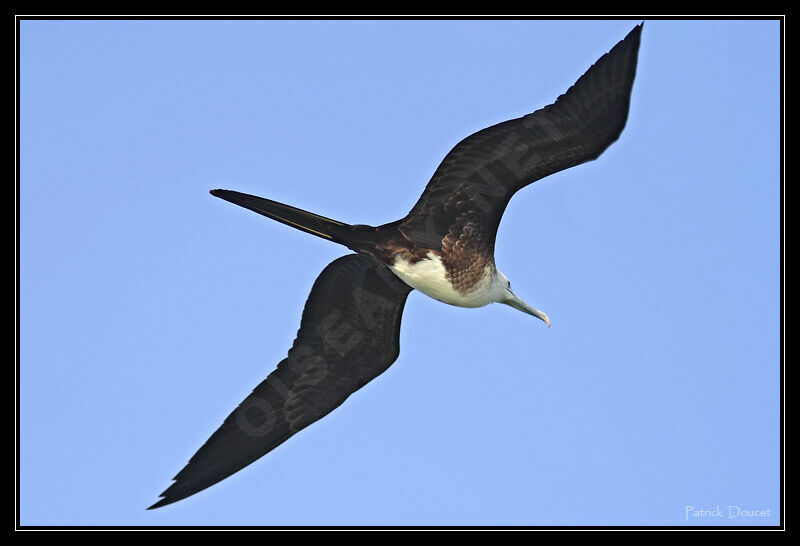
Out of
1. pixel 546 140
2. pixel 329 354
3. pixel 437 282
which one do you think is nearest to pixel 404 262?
pixel 437 282

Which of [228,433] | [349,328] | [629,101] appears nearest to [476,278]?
[349,328]

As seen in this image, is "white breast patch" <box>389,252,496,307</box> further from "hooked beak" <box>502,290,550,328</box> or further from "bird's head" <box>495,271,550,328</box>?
"hooked beak" <box>502,290,550,328</box>

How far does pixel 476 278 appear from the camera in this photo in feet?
24.7

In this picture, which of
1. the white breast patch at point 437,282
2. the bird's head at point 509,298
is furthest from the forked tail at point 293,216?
the bird's head at point 509,298

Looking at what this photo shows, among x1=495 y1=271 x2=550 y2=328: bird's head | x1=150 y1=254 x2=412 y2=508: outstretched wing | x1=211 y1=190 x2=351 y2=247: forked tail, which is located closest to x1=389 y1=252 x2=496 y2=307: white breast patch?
x1=495 y1=271 x2=550 y2=328: bird's head

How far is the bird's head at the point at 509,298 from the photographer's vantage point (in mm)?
7933

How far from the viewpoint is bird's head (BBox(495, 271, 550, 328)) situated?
26.0 feet

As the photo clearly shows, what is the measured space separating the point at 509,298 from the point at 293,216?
2.18 metres

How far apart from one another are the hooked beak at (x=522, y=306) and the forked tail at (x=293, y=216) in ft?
5.72

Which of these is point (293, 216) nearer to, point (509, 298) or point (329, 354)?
point (329, 354)

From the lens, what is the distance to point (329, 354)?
7977 mm

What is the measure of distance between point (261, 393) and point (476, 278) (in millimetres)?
1921

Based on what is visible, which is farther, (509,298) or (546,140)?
(509,298)

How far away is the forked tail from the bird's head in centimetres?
147
